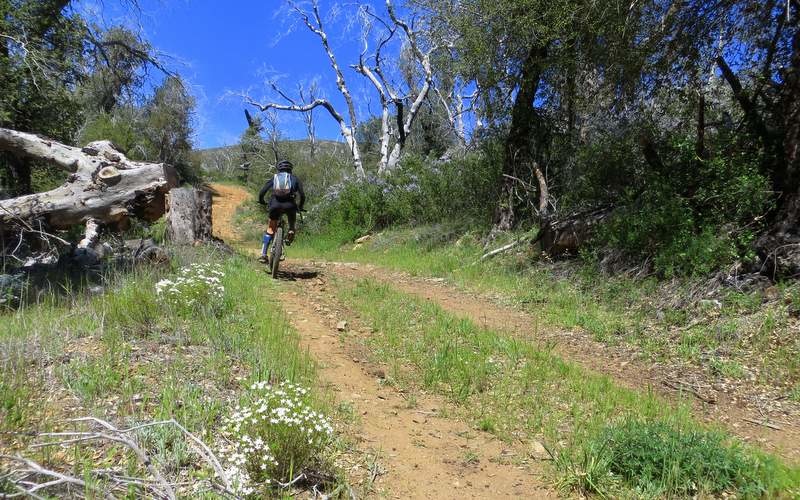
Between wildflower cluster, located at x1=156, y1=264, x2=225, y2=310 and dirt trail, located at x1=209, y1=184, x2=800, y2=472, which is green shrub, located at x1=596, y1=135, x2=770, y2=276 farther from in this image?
wildflower cluster, located at x1=156, y1=264, x2=225, y2=310

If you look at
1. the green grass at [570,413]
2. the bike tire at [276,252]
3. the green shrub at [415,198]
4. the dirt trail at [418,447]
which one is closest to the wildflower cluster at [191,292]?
the dirt trail at [418,447]

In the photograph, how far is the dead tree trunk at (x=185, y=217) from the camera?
9.09 meters

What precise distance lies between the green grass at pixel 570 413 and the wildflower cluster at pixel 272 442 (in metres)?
1.43

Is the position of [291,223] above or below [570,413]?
above

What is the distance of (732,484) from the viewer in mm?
2709

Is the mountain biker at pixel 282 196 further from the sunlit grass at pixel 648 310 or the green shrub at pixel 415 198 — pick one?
the green shrub at pixel 415 198

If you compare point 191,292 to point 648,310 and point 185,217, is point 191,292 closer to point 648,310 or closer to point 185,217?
point 185,217

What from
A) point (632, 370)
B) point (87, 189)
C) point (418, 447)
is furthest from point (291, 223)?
point (418, 447)

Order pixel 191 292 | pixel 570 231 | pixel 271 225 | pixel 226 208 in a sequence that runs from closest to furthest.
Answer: pixel 191 292 < pixel 570 231 < pixel 271 225 < pixel 226 208

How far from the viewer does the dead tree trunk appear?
909cm

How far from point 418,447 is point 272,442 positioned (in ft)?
3.59

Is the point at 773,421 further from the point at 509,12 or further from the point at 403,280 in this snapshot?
the point at 509,12

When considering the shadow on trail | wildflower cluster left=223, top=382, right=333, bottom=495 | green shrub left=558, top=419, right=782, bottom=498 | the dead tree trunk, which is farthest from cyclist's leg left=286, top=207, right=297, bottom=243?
green shrub left=558, top=419, right=782, bottom=498

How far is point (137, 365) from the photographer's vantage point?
380 centimetres
